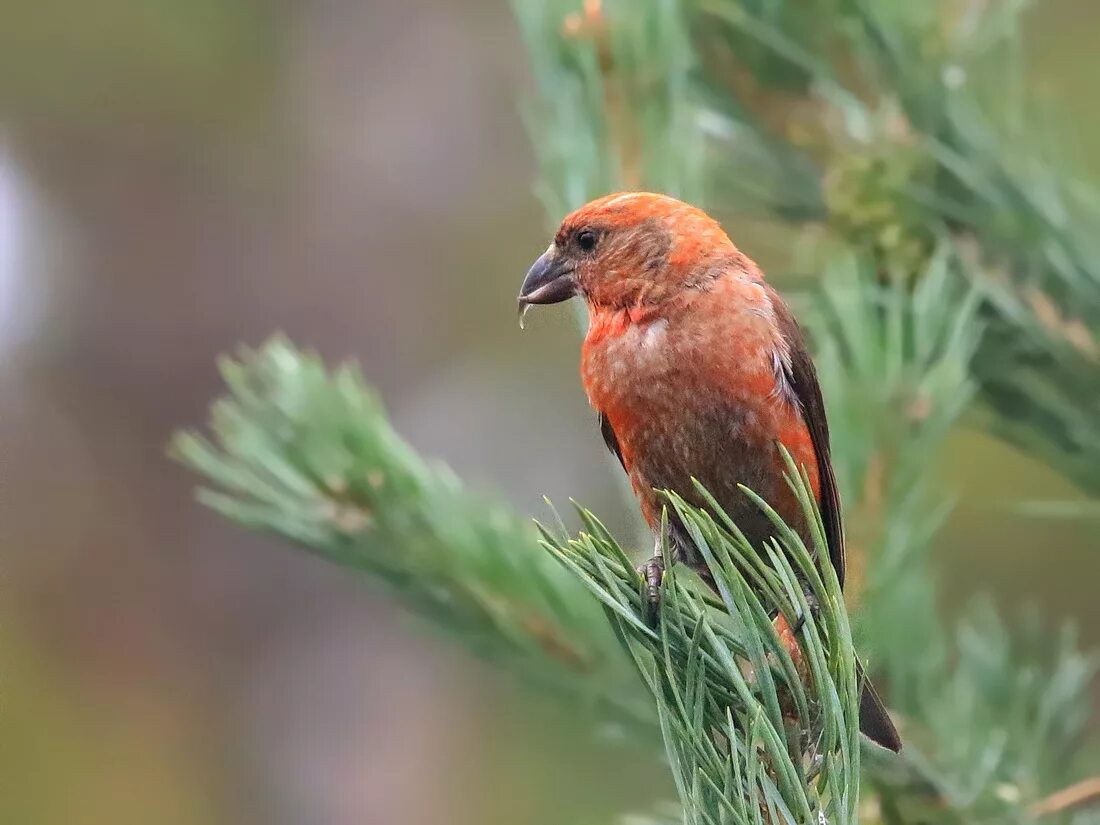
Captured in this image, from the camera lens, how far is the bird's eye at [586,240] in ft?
3.12

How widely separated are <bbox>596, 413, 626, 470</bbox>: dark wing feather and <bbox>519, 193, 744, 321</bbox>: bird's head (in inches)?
4.2

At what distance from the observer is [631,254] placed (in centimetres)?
96

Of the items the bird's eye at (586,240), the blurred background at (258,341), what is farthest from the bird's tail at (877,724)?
Result: the blurred background at (258,341)

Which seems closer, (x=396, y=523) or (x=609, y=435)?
(x=396, y=523)

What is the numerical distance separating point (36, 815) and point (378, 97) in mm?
1658

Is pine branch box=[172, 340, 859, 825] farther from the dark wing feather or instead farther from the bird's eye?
the bird's eye

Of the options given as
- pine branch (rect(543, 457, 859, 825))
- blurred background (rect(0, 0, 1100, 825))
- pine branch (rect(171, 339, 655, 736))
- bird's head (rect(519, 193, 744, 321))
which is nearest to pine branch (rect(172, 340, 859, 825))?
pine branch (rect(171, 339, 655, 736))

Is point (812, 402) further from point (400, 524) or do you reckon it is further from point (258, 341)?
point (258, 341)

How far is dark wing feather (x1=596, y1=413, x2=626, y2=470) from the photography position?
2.99 feet

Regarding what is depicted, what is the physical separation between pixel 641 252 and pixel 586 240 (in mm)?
49

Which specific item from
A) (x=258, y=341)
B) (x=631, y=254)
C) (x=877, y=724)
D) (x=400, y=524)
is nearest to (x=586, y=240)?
(x=631, y=254)

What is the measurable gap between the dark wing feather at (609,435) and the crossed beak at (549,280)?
14cm

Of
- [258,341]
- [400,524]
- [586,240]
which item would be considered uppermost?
[258,341]

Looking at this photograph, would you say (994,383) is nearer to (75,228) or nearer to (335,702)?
(335,702)
